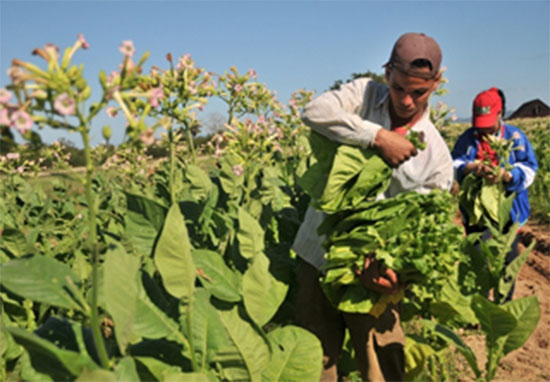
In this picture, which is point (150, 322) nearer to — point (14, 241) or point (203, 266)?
point (203, 266)

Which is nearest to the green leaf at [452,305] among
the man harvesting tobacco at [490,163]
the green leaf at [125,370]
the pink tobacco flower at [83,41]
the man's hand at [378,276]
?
the man's hand at [378,276]

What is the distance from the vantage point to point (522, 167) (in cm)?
375

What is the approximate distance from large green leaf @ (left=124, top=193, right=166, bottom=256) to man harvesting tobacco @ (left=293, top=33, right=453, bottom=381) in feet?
2.03

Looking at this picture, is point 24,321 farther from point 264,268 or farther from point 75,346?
point 264,268

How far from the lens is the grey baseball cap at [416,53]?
196 cm

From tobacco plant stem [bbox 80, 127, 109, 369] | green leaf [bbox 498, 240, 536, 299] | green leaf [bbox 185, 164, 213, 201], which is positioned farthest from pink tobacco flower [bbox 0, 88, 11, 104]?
green leaf [bbox 498, 240, 536, 299]

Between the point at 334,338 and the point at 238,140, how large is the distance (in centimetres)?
130

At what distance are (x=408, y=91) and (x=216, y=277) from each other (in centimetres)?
97

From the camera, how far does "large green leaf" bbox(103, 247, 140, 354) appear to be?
47.6 inches

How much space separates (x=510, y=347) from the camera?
2.26 metres

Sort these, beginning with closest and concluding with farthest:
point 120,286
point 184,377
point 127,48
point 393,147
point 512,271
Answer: point 127,48 → point 120,286 → point 184,377 → point 393,147 → point 512,271

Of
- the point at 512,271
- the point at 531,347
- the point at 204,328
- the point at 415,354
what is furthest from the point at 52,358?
the point at 531,347

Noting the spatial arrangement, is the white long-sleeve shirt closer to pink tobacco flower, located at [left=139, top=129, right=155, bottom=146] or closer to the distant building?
pink tobacco flower, located at [left=139, top=129, right=155, bottom=146]

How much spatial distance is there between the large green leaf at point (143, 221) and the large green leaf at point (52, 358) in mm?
536
